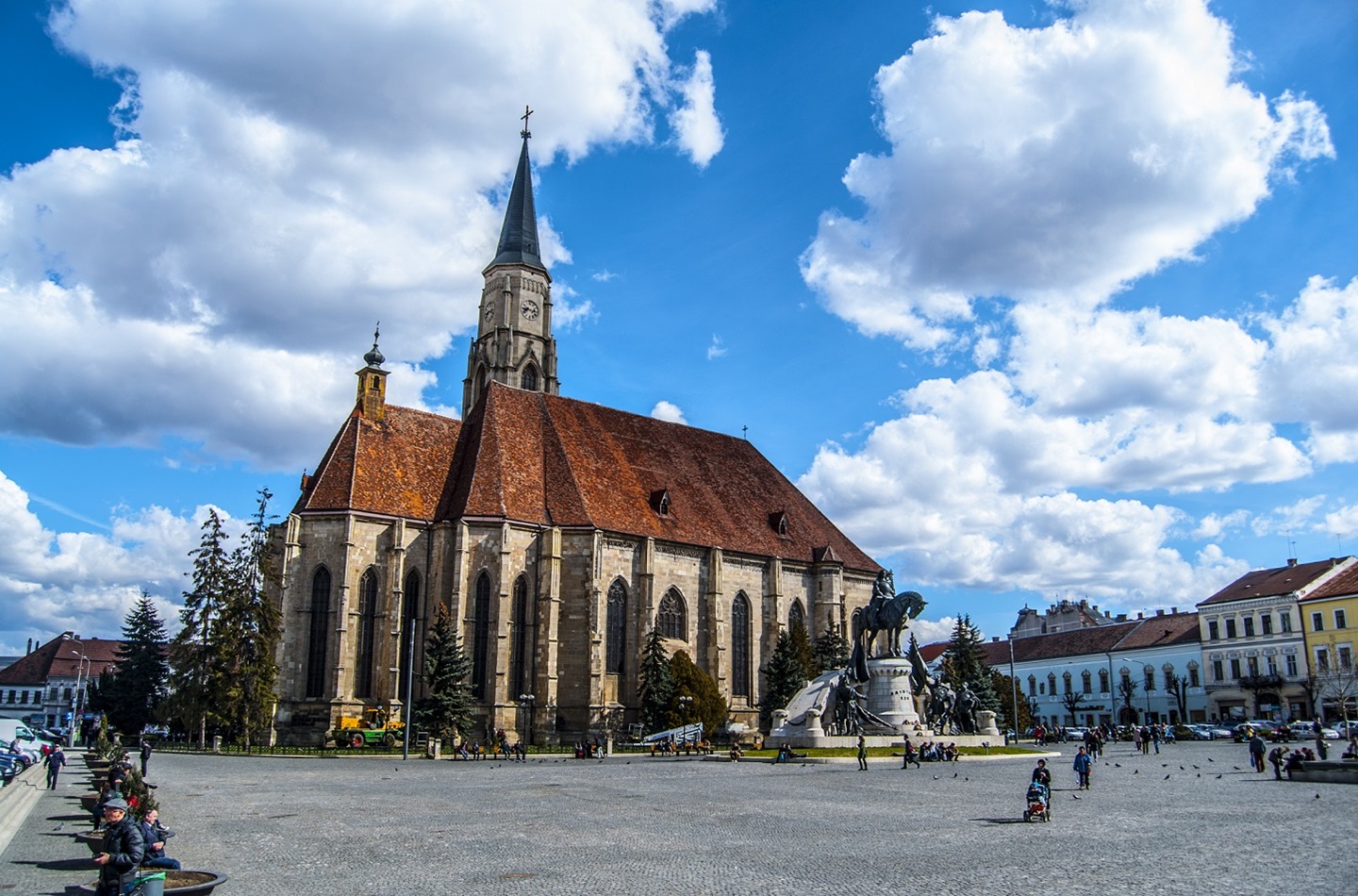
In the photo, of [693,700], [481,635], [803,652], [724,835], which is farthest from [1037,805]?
[803,652]

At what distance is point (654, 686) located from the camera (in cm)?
4566

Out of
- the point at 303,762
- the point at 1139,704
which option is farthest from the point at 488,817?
the point at 1139,704

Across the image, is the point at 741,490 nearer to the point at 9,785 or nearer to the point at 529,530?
the point at 529,530

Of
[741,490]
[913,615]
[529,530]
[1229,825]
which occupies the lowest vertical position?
[1229,825]

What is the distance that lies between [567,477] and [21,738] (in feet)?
78.8

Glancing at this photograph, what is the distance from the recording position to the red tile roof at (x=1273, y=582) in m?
66.0

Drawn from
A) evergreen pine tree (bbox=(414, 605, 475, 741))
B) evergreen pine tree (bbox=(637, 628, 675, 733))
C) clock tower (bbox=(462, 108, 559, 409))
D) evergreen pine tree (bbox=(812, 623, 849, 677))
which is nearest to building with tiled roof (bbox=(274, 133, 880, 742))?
evergreen pine tree (bbox=(414, 605, 475, 741))

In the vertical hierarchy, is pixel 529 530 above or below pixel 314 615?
above

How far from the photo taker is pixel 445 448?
51.0 meters

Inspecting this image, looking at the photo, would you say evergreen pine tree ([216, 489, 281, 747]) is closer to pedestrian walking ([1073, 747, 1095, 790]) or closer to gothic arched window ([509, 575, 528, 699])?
gothic arched window ([509, 575, 528, 699])

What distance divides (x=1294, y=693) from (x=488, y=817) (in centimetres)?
6290

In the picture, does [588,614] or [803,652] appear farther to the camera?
[803,652]

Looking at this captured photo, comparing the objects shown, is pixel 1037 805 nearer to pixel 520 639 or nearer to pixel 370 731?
pixel 370 731

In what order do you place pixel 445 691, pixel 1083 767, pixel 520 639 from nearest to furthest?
pixel 1083 767, pixel 445 691, pixel 520 639
